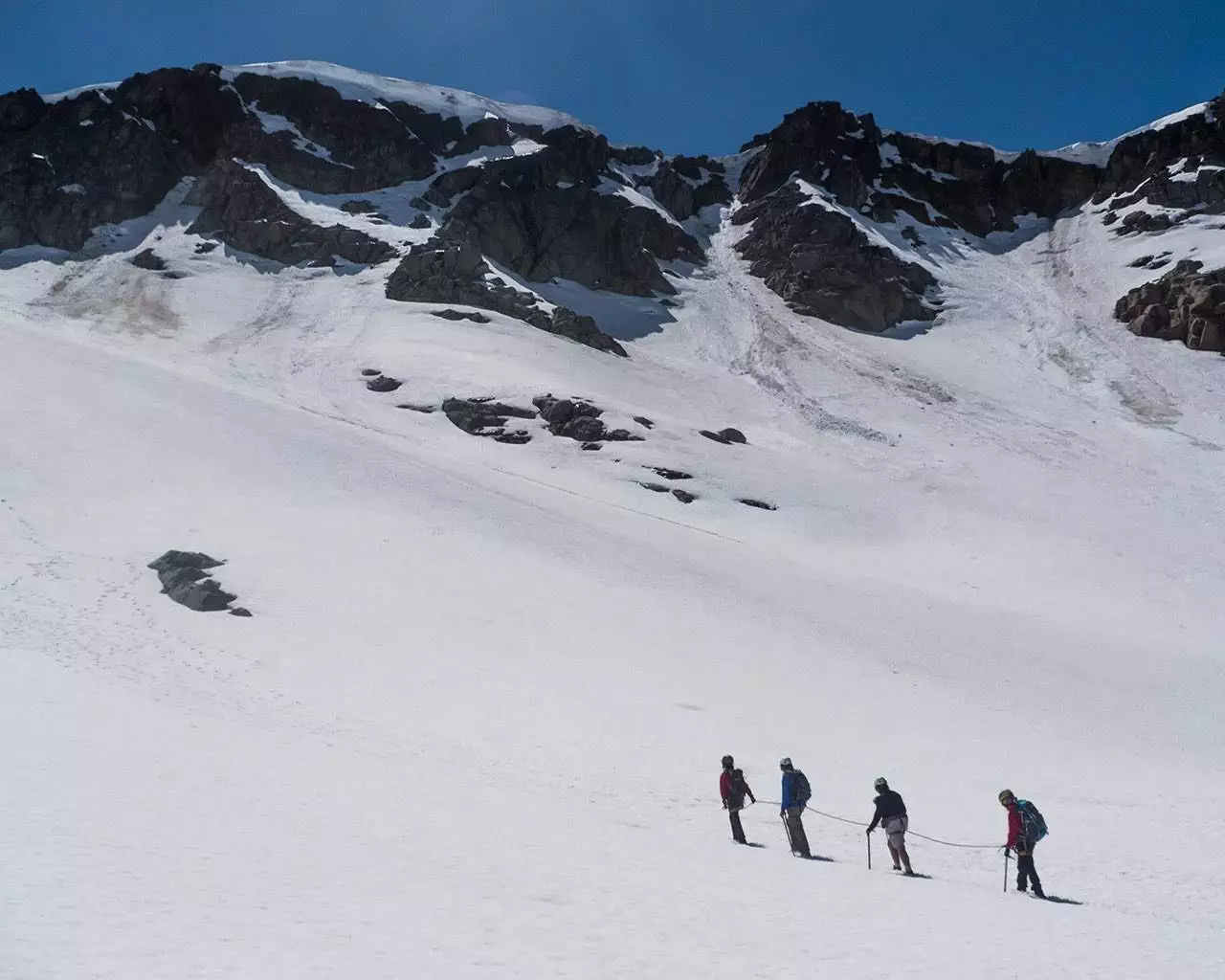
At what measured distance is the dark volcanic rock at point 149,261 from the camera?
75.4m

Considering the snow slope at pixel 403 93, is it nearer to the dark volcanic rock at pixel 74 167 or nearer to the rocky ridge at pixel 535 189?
the rocky ridge at pixel 535 189

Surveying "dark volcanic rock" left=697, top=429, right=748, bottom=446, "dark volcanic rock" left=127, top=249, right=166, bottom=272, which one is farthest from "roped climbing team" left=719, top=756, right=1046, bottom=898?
"dark volcanic rock" left=127, top=249, right=166, bottom=272

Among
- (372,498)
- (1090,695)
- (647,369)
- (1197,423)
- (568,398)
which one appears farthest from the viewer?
(647,369)

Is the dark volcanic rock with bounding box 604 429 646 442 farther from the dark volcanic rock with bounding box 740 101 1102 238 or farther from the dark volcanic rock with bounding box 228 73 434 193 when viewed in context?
the dark volcanic rock with bounding box 740 101 1102 238

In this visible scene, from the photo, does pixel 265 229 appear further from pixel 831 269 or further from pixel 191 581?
pixel 191 581

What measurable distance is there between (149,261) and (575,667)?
70.1m

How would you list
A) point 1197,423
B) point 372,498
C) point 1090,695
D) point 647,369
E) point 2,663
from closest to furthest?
point 2,663
point 1090,695
point 372,498
point 1197,423
point 647,369

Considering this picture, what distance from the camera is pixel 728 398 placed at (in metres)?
60.0

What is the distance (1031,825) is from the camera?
11508 millimetres

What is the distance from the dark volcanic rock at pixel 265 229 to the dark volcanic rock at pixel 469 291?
7759 millimetres

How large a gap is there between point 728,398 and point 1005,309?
37566mm

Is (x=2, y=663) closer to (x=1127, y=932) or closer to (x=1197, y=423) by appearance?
(x=1127, y=932)

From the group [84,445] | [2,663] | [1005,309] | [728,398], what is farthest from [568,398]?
[1005,309]

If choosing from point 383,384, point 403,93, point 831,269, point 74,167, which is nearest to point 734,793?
point 383,384
